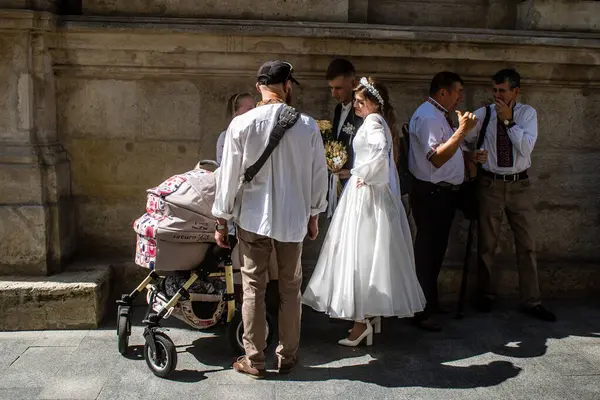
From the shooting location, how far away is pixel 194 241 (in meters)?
4.35

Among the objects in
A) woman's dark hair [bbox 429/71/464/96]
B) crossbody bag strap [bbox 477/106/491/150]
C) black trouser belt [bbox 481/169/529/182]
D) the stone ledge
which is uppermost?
the stone ledge

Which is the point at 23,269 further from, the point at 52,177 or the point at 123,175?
the point at 123,175

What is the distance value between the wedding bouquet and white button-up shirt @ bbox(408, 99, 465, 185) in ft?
1.95

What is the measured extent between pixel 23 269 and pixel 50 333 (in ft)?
1.84

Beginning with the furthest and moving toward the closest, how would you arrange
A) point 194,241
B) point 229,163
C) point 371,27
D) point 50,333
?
point 371,27 < point 50,333 < point 194,241 < point 229,163

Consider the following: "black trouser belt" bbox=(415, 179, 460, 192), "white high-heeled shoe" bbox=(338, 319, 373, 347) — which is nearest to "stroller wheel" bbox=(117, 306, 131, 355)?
"white high-heeled shoe" bbox=(338, 319, 373, 347)

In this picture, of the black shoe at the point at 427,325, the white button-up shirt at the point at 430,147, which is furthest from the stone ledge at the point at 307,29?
the black shoe at the point at 427,325

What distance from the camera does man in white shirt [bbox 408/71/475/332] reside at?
16.4ft

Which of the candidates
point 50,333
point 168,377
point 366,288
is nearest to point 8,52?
point 50,333

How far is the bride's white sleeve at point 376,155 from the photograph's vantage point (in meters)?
4.51

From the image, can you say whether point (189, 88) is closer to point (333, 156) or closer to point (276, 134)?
point (333, 156)

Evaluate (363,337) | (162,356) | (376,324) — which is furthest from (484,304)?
(162,356)

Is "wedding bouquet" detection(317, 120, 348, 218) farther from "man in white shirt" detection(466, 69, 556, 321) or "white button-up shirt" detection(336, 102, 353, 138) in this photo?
"man in white shirt" detection(466, 69, 556, 321)

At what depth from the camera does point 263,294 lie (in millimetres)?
4242
